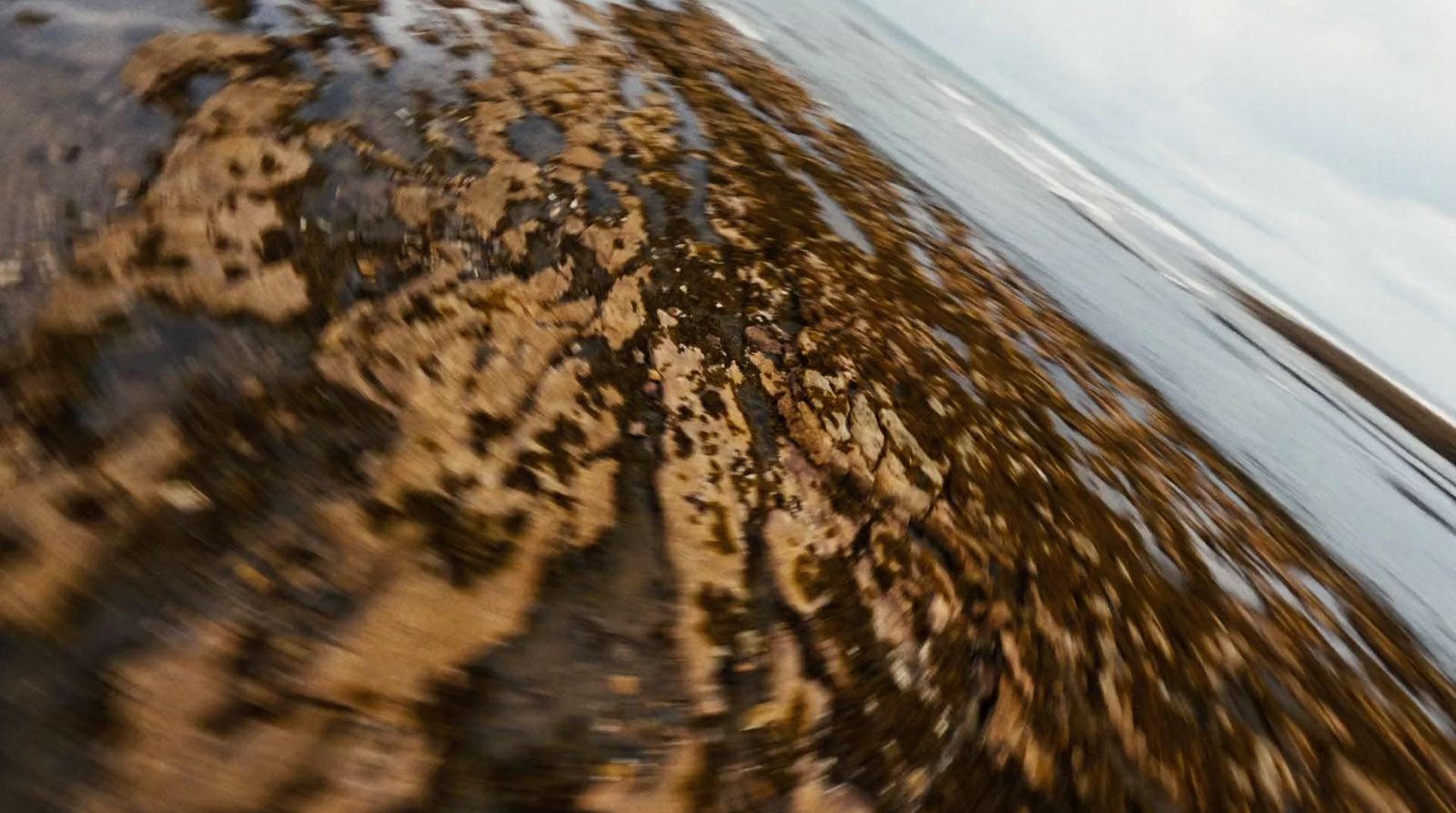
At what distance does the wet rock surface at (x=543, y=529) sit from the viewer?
1.42 metres

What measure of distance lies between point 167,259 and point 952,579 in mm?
2616

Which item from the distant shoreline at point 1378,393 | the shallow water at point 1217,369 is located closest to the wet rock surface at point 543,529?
the shallow water at point 1217,369

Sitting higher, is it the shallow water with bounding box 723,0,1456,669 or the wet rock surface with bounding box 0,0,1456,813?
the wet rock surface with bounding box 0,0,1456,813

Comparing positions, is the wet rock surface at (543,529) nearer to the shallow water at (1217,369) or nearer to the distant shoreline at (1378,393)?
the shallow water at (1217,369)

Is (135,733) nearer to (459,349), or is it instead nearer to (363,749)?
(363,749)

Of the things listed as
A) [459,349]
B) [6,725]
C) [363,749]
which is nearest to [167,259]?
[459,349]

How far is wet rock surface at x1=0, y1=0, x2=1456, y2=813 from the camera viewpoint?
4.64ft

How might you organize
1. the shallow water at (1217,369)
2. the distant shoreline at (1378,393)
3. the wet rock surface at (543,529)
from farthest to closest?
the distant shoreline at (1378,393) < the shallow water at (1217,369) < the wet rock surface at (543,529)

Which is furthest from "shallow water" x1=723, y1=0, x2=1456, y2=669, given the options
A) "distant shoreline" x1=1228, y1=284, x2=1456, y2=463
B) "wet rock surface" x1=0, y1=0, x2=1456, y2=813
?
"wet rock surface" x1=0, y1=0, x2=1456, y2=813

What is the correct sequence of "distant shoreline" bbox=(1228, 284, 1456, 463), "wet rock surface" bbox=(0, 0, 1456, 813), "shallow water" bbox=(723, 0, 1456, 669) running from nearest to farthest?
1. "wet rock surface" bbox=(0, 0, 1456, 813)
2. "shallow water" bbox=(723, 0, 1456, 669)
3. "distant shoreline" bbox=(1228, 284, 1456, 463)

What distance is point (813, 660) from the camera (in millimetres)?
2098

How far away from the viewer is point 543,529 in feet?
6.74

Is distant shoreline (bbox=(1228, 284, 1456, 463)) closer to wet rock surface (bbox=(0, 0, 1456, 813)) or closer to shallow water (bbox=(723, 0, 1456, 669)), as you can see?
shallow water (bbox=(723, 0, 1456, 669))

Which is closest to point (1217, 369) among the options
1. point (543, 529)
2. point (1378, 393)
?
point (543, 529)
